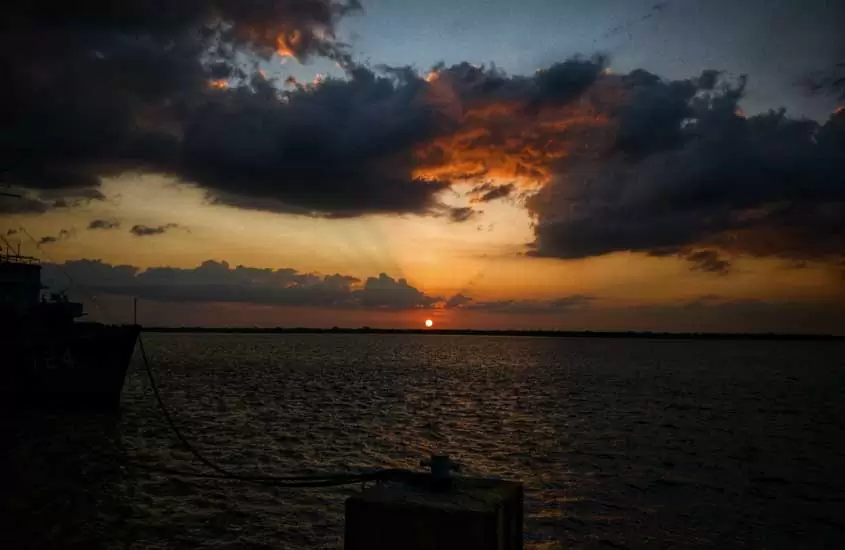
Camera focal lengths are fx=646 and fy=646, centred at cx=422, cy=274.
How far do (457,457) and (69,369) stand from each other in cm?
2546

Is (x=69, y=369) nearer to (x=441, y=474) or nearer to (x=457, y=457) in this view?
(x=457, y=457)

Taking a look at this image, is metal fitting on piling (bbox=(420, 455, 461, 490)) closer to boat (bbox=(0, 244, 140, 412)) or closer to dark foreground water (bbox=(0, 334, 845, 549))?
dark foreground water (bbox=(0, 334, 845, 549))

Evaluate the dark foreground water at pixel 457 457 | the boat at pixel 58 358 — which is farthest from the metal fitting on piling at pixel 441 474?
the boat at pixel 58 358

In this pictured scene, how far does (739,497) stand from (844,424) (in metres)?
25.7

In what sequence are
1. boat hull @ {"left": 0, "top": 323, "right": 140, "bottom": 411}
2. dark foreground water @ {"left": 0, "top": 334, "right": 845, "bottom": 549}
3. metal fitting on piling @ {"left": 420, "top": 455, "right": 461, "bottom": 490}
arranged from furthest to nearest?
boat hull @ {"left": 0, "top": 323, "right": 140, "bottom": 411}, dark foreground water @ {"left": 0, "top": 334, "right": 845, "bottom": 549}, metal fitting on piling @ {"left": 420, "top": 455, "right": 461, "bottom": 490}

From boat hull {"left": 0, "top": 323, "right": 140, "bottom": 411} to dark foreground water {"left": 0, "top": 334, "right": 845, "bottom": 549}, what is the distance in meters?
2.02

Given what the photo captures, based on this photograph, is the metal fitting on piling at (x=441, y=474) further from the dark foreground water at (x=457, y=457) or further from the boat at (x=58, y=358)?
the boat at (x=58, y=358)

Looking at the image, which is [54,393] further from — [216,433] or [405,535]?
[405,535]

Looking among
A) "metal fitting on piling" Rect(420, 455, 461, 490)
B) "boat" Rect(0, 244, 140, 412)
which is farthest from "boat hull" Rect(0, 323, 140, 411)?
"metal fitting on piling" Rect(420, 455, 461, 490)

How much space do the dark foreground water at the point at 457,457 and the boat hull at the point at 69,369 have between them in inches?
79.7

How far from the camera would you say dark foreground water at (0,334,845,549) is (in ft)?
54.4

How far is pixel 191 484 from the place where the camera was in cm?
2052

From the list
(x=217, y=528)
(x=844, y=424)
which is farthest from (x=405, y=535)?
(x=844, y=424)

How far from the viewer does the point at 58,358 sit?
124 ft
